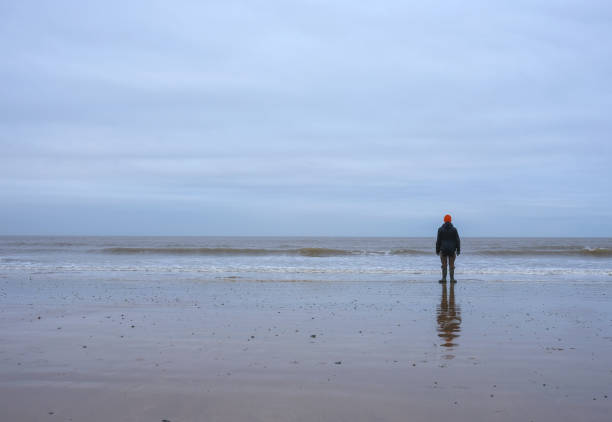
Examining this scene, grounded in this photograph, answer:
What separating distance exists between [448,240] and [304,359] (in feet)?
32.9

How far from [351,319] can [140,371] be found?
4.03 metres

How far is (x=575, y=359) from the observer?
584 cm

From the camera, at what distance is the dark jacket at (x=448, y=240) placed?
14.8 metres

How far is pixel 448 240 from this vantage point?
587 inches

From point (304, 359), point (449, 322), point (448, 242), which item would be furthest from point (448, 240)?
point (304, 359)

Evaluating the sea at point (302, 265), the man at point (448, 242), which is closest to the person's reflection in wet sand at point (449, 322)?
the man at point (448, 242)

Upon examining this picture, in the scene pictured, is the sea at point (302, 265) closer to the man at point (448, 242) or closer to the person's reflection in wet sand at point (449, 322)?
the man at point (448, 242)

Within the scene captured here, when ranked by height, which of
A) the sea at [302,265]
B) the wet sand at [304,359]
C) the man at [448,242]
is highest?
the man at [448,242]

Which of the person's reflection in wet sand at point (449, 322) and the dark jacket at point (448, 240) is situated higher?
the dark jacket at point (448, 240)

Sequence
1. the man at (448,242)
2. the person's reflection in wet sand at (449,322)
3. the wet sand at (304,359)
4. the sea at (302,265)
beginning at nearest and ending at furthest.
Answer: the wet sand at (304,359), the person's reflection in wet sand at (449,322), the man at (448,242), the sea at (302,265)

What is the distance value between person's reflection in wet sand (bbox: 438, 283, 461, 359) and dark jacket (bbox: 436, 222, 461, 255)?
10.7ft

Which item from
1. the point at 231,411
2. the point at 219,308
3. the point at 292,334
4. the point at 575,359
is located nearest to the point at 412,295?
the point at 219,308

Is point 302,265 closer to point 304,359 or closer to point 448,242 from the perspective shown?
point 448,242

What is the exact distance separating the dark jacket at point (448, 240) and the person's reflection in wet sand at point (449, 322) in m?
3.26
